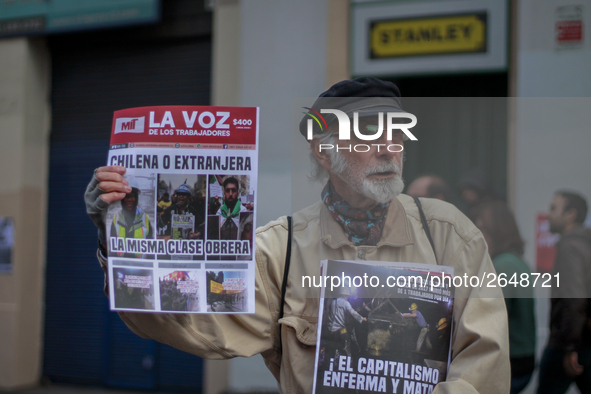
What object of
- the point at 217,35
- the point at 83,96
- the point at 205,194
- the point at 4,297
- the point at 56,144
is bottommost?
the point at 4,297

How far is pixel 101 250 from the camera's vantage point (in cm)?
162

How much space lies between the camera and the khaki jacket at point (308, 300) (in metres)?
1.52

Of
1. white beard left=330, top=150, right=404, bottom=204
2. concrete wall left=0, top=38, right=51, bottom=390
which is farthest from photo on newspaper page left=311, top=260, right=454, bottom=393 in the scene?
concrete wall left=0, top=38, right=51, bottom=390

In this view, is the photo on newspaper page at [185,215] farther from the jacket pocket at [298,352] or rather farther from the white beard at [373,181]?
the white beard at [373,181]

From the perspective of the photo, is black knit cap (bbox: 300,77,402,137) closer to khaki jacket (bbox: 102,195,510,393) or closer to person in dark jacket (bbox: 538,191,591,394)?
khaki jacket (bbox: 102,195,510,393)

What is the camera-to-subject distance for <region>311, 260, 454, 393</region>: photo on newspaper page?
1535 millimetres

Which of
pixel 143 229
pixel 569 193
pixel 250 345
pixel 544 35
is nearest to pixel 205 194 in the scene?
pixel 143 229

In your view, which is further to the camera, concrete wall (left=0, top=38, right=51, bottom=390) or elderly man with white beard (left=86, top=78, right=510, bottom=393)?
concrete wall (left=0, top=38, right=51, bottom=390)

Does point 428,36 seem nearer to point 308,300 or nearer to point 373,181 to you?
point 373,181

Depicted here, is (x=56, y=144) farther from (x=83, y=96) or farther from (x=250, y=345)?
(x=250, y=345)

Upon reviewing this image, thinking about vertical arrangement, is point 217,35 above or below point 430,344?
above

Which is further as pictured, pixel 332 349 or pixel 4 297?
pixel 4 297

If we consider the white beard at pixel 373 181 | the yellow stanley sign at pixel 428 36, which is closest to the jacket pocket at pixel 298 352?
the white beard at pixel 373 181

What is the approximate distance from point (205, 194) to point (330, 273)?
16.5 inches
